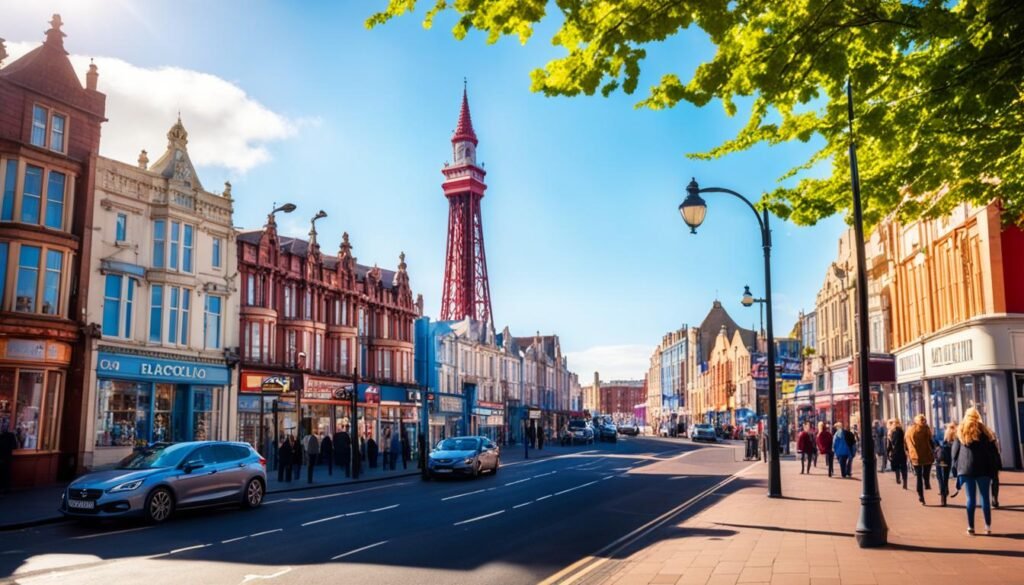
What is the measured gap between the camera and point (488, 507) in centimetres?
1827

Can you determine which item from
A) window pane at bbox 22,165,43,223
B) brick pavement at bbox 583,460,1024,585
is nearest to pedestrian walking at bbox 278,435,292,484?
window pane at bbox 22,165,43,223

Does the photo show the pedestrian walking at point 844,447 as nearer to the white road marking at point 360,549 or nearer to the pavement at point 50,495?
the pavement at point 50,495

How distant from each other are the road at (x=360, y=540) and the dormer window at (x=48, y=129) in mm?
14900

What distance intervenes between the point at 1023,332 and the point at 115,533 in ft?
84.2

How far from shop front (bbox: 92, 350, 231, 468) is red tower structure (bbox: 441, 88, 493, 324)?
46.9 m

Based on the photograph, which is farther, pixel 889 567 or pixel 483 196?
pixel 483 196

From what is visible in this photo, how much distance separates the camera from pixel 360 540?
13078 millimetres

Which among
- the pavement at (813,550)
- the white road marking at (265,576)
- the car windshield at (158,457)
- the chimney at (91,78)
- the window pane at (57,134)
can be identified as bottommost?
the white road marking at (265,576)

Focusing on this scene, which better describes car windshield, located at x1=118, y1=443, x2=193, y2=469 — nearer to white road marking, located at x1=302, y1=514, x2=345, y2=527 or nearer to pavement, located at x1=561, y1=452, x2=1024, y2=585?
white road marking, located at x1=302, y1=514, x2=345, y2=527

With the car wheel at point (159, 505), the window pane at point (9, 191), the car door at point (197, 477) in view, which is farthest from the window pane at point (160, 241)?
the car wheel at point (159, 505)

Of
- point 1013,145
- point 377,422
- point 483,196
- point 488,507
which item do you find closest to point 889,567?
point 1013,145

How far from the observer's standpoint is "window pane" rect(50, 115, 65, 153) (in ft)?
90.6

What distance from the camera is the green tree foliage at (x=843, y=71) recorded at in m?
7.07

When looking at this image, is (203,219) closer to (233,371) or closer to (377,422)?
(233,371)
